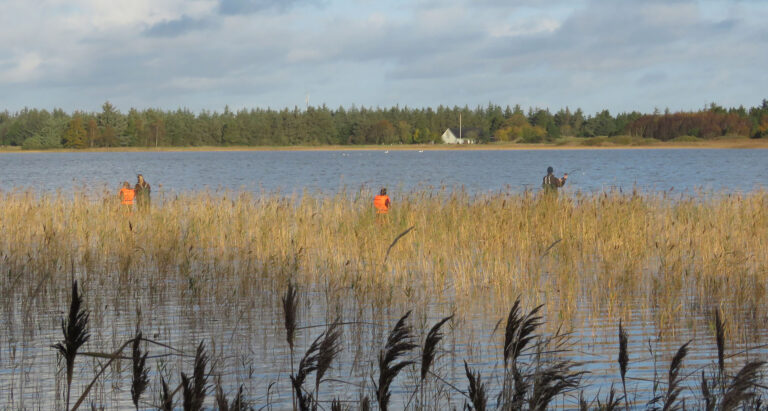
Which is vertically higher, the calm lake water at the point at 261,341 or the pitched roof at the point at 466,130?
the pitched roof at the point at 466,130

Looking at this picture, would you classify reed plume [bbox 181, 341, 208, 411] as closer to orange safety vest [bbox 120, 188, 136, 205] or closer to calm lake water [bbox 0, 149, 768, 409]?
calm lake water [bbox 0, 149, 768, 409]

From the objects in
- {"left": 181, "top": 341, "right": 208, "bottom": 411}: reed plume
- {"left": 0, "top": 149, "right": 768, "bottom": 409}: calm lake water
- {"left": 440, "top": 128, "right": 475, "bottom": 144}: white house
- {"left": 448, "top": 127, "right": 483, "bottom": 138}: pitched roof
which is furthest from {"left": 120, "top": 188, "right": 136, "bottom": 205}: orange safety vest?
{"left": 448, "top": 127, "right": 483, "bottom": 138}: pitched roof

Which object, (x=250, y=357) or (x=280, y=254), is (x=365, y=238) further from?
(x=250, y=357)

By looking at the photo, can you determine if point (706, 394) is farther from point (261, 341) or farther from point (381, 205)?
point (381, 205)

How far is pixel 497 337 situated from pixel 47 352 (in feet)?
14.1

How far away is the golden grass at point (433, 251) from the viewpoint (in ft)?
31.5

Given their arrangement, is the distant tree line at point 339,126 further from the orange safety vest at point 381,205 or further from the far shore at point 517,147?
the orange safety vest at point 381,205

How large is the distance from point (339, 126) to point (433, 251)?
14847cm

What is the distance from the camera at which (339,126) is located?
160 m

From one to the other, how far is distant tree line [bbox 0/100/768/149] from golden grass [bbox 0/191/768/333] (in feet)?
407

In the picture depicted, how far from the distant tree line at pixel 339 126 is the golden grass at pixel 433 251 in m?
124

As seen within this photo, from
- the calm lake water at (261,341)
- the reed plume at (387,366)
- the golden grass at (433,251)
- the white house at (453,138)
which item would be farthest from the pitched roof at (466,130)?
the reed plume at (387,366)

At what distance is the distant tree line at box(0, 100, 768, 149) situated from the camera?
13338 cm

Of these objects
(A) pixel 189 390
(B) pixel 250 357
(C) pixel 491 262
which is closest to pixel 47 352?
(B) pixel 250 357
